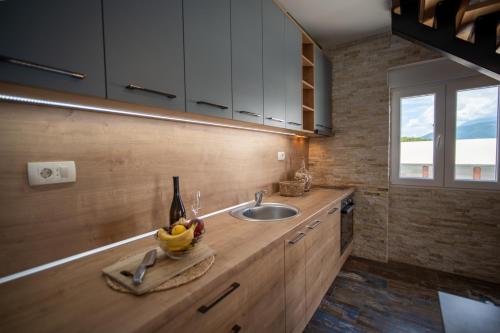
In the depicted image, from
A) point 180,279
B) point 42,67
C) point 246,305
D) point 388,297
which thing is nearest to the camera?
point 42,67

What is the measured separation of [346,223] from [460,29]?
197 cm

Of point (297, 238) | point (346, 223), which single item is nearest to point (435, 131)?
point (346, 223)

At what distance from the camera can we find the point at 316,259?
67.2 inches

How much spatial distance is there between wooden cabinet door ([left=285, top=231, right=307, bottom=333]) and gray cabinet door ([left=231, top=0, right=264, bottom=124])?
85 centimetres

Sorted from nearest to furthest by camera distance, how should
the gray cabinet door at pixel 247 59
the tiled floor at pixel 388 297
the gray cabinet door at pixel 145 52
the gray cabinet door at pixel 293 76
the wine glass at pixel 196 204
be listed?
the gray cabinet door at pixel 145 52, the gray cabinet door at pixel 247 59, the wine glass at pixel 196 204, the tiled floor at pixel 388 297, the gray cabinet door at pixel 293 76

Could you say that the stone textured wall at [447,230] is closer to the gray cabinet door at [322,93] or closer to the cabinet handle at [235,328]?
the gray cabinet door at [322,93]

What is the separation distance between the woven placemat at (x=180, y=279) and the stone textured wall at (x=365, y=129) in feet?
8.25

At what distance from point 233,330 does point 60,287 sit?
65 centimetres

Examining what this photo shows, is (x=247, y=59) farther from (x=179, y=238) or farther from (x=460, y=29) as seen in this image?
(x=460, y=29)

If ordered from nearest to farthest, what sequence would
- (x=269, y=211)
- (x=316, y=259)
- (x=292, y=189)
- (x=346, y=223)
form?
(x=316, y=259) → (x=269, y=211) → (x=292, y=189) → (x=346, y=223)

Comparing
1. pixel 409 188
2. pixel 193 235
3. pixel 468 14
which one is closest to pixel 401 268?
pixel 409 188

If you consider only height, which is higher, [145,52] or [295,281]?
[145,52]

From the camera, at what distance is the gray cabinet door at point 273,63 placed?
1666mm

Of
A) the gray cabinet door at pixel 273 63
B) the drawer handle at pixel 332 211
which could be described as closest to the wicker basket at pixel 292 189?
the drawer handle at pixel 332 211
